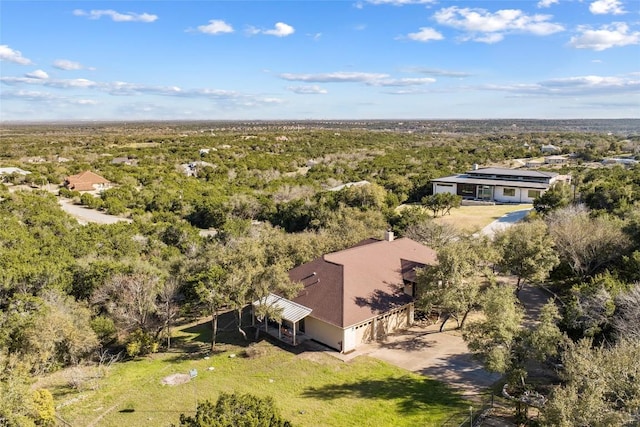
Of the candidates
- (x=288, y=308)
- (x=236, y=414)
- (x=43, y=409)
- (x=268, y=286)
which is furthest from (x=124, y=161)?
(x=236, y=414)

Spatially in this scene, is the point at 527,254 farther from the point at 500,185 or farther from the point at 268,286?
the point at 500,185

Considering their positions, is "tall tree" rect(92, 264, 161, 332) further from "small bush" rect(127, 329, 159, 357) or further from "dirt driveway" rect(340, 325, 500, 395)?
"dirt driveway" rect(340, 325, 500, 395)

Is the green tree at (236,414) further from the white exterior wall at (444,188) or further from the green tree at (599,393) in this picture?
the white exterior wall at (444,188)

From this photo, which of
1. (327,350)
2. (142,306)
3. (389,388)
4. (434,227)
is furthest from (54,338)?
(434,227)

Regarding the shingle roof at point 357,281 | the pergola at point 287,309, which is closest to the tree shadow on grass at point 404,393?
the shingle roof at point 357,281

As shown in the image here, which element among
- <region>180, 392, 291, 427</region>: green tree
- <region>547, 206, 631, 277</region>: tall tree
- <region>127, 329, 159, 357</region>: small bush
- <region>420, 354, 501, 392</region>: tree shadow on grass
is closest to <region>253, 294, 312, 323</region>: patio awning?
<region>127, 329, 159, 357</region>: small bush
